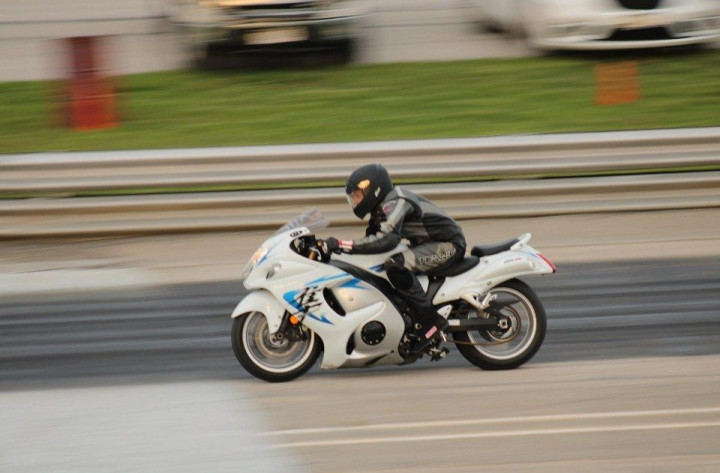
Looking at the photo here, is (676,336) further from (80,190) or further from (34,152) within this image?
(34,152)

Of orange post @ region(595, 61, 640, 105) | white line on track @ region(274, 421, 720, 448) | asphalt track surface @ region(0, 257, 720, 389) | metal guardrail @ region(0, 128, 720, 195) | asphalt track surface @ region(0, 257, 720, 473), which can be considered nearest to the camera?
asphalt track surface @ region(0, 257, 720, 473)

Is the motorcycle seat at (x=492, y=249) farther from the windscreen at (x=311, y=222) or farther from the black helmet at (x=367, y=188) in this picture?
the windscreen at (x=311, y=222)

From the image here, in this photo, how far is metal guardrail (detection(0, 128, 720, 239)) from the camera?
10828mm

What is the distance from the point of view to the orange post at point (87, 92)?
12438 mm

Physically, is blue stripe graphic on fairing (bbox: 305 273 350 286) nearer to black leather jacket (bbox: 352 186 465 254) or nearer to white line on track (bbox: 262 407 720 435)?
black leather jacket (bbox: 352 186 465 254)

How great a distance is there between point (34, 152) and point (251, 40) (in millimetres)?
3269

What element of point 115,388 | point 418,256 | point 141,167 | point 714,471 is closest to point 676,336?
point 418,256

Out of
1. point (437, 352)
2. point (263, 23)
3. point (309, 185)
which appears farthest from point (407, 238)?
point (263, 23)

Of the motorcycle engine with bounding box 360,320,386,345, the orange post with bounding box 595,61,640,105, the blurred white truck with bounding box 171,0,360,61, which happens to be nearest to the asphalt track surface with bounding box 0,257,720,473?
the motorcycle engine with bounding box 360,320,386,345

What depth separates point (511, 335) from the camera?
7.40 metres

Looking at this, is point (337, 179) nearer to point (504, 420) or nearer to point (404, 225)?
point (404, 225)

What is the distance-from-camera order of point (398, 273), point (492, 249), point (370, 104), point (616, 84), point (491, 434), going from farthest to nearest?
point (370, 104) → point (616, 84) → point (492, 249) → point (398, 273) → point (491, 434)

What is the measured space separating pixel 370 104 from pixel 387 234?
6.52 meters

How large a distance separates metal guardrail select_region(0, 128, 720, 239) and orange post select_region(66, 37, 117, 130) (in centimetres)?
152
